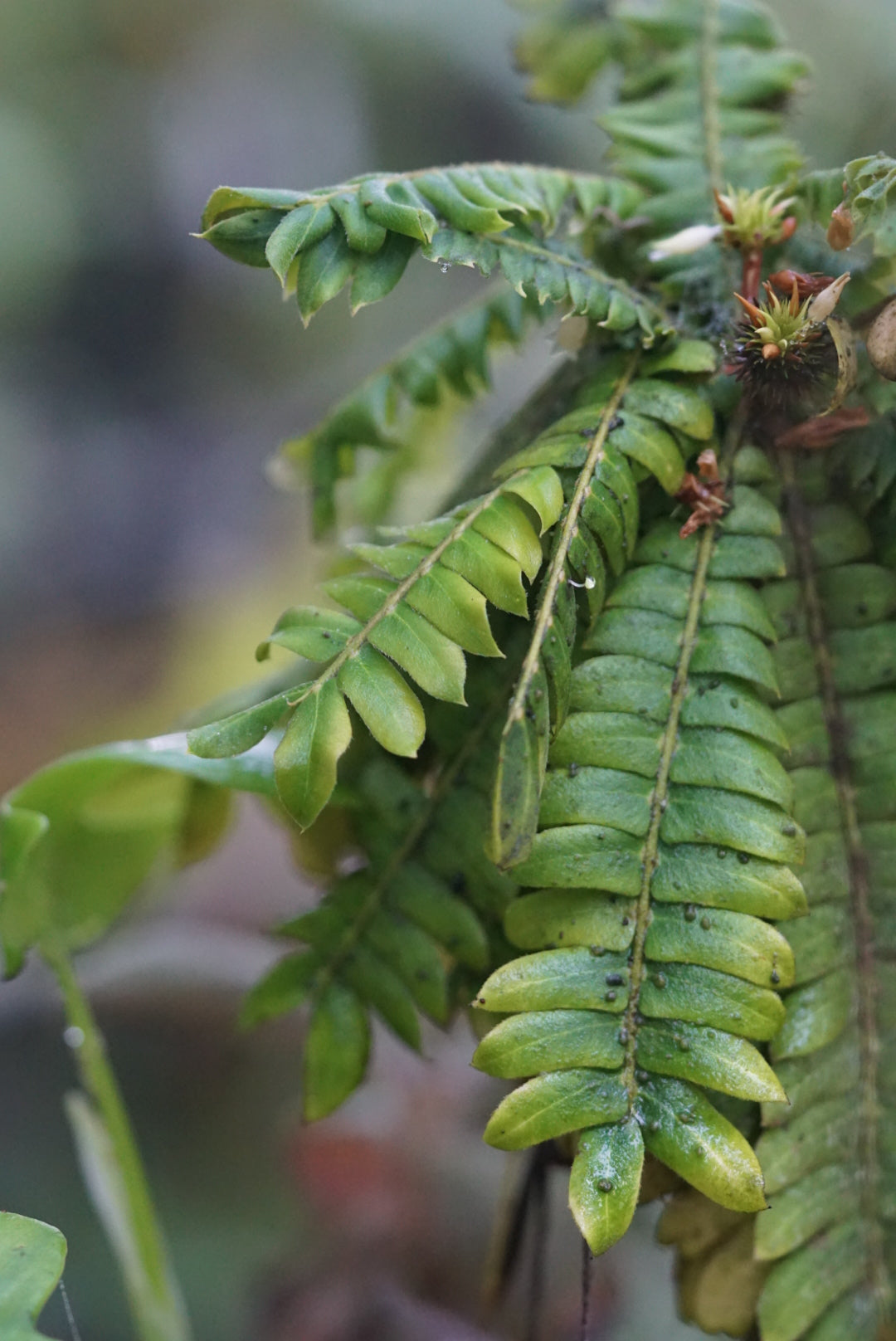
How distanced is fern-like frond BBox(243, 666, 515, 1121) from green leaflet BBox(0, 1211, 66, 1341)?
25cm

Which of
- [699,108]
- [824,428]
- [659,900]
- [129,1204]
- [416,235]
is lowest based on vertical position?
[129,1204]

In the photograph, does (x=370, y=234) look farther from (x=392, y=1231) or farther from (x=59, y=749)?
(x=59, y=749)

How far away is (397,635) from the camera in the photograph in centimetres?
74

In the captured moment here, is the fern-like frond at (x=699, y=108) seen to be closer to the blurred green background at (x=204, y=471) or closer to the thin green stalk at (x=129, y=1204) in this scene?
the blurred green background at (x=204, y=471)

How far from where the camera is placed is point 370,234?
726 mm

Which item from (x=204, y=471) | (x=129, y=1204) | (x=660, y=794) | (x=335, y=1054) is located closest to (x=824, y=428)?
(x=660, y=794)

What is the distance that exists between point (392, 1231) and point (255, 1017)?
874mm

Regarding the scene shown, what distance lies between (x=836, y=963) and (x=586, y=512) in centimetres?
40

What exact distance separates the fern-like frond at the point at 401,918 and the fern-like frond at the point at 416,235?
1.08 feet

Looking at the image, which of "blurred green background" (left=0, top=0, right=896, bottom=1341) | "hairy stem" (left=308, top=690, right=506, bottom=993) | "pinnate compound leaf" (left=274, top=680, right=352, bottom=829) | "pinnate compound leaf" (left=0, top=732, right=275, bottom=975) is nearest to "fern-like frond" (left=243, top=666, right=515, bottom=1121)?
"hairy stem" (left=308, top=690, right=506, bottom=993)

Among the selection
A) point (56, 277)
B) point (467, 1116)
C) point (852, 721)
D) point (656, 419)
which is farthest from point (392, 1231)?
point (56, 277)

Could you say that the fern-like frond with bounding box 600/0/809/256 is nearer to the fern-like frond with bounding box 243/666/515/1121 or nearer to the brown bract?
the brown bract

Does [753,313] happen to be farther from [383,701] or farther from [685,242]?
[383,701]

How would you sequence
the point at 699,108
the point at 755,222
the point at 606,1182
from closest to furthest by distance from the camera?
1. the point at 606,1182
2. the point at 755,222
3. the point at 699,108
